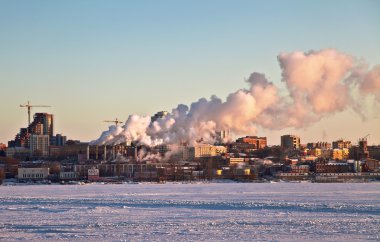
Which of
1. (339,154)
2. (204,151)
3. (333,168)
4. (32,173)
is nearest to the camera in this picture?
(32,173)

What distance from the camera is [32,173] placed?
493 feet

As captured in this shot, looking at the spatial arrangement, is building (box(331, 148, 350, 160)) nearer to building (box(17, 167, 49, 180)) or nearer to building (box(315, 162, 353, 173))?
building (box(315, 162, 353, 173))

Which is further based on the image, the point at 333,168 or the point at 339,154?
the point at 339,154

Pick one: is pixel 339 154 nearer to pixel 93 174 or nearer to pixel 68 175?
pixel 93 174

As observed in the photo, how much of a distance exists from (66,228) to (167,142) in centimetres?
11635

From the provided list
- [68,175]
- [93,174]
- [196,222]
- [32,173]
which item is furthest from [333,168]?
[196,222]

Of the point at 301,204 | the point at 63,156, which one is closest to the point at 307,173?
the point at 63,156

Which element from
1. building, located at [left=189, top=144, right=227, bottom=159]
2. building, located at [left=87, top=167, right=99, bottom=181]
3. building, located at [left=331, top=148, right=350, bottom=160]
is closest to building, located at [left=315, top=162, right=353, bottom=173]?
building, located at [left=189, top=144, right=227, bottom=159]

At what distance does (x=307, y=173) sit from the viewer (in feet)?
488

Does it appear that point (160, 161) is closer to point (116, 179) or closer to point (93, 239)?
point (116, 179)

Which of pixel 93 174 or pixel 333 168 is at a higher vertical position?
pixel 333 168

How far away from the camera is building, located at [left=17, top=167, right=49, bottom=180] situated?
148m

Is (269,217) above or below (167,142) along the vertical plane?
below

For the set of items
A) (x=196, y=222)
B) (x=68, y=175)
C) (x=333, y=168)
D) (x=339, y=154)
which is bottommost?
(x=196, y=222)
